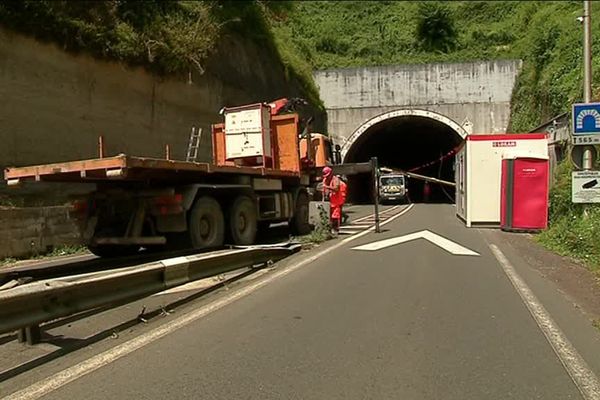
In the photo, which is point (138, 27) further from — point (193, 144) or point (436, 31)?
point (436, 31)

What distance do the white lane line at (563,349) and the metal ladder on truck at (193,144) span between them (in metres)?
13.7

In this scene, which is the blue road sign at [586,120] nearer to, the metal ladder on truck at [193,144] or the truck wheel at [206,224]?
the truck wheel at [206,224]

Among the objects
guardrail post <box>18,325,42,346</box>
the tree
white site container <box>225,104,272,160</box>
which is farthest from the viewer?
the tree

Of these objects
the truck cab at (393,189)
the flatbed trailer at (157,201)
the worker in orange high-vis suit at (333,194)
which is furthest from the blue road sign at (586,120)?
the truck cab at (393,189)

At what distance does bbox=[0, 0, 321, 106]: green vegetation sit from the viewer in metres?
15.1

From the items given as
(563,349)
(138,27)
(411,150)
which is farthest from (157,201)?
(411,150)

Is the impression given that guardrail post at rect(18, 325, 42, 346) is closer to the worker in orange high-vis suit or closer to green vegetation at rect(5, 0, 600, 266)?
green vegetation at rect(5, 0, 600, 266)

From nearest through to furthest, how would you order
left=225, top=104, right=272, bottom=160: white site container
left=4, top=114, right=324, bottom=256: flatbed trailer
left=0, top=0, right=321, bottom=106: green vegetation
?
left=4, top=114, right=324, bottom=256: flatbed trailer < left=225, top=104, right=272, bottom=160: white site container < left=0, top=0, right=321, bottom=106: green vegetation

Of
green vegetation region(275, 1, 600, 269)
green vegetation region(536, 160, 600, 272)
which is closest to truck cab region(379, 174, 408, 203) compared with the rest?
green vegetation region(275, 1, 600, 269)

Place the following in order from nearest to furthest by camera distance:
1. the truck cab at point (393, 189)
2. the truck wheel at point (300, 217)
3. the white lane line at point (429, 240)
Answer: the white lane line at point (429, 240) → the truck wheel at point (300, 217) → the truck cab at point (393, 189)

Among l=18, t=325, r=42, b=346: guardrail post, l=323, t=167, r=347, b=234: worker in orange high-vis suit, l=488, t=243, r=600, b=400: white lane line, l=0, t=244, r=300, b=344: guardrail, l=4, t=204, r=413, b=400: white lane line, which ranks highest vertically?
l=323, t=167, r=347, b=234: worker in orange high-vis suit

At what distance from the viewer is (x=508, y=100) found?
126ft

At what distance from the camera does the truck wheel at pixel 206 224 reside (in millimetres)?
11023

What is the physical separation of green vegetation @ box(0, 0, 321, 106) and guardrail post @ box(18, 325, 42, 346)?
35.6 ft
